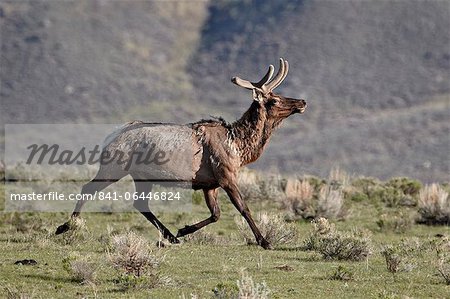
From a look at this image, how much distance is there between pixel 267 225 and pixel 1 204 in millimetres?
10326

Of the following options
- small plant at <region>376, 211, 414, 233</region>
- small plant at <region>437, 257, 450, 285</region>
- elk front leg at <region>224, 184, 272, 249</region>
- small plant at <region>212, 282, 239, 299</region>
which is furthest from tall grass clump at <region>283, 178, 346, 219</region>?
small plant at <region>212, 282, 239, 299</region>

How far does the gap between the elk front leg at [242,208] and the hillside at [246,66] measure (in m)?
68.4

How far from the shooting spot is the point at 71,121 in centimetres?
9850

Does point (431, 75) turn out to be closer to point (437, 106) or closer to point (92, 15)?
point (437, 106)

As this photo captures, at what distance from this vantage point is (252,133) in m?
16.3

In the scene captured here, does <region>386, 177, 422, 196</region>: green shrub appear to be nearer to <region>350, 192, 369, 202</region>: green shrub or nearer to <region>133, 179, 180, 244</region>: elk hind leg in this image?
<region>350, 192, 369, 202</region>: green shrub

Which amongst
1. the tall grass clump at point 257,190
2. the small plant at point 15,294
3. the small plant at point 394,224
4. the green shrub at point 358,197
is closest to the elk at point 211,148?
the small plant at point 15,294

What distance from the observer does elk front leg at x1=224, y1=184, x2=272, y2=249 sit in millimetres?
15558

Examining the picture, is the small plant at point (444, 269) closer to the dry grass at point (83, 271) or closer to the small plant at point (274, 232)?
the small plant at point (274, 232)

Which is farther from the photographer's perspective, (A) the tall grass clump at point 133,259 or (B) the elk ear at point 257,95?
(B) the elk ear at point 257,95

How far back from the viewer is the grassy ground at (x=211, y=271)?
11727mm

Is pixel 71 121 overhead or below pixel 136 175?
overhead

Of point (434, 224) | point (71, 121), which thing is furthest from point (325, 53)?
point (434, 224)

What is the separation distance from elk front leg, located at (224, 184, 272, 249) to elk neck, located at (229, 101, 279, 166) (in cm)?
74
